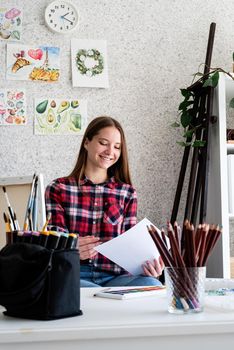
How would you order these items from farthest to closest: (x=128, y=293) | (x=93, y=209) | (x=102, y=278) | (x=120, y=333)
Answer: (x=93, y=209) → (x=102, y=278) → (x=128, y=293) → (x=120, y=333)

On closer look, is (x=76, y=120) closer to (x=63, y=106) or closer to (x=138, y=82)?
(x=63, y=106)

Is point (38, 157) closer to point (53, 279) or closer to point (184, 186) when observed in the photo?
point (184, 186)

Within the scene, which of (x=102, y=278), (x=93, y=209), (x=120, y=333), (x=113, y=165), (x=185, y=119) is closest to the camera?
(x=120, y=333)

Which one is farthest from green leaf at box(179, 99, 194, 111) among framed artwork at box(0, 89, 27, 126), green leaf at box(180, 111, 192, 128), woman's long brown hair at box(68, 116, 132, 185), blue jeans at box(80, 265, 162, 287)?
blue jeans at box(80, 265, 162, 287)

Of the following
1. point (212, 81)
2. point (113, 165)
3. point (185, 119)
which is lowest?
point (113, 165)

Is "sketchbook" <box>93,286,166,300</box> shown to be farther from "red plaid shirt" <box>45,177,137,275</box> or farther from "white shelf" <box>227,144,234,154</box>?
"white shelf" <box>227,144,234,154</box>

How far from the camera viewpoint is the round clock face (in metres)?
2.75

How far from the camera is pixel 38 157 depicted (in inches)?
107

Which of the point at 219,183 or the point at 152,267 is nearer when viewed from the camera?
the point at 152,267

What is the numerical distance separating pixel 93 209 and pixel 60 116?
72 cm

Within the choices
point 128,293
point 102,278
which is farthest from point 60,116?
point 128,293

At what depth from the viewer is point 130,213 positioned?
7.37 ft

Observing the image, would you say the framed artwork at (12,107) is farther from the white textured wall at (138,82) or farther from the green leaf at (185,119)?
the green leaf at (185,119)

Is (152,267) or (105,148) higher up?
(105,148)
